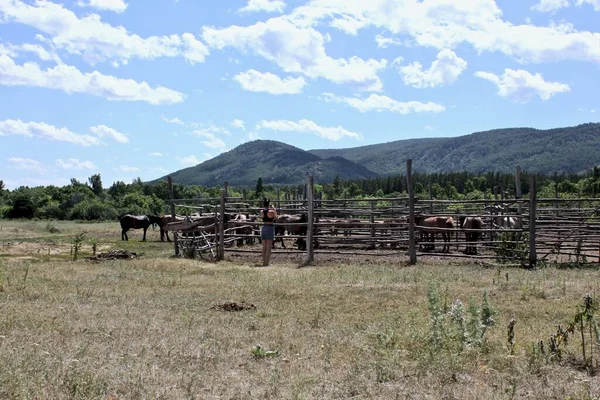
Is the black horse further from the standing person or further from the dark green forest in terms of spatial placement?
the standing person

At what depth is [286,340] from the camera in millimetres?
5957

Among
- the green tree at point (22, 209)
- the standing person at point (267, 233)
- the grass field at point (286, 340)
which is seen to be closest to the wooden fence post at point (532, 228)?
the grass field at point (286, 340)

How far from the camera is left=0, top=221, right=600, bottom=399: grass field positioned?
14.6 feet

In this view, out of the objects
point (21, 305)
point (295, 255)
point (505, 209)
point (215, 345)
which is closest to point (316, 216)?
point (295, 255)

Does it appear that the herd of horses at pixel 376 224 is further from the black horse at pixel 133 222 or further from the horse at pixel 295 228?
the black horse at pixel 133 222

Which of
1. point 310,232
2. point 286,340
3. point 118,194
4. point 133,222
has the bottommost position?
point 286,340

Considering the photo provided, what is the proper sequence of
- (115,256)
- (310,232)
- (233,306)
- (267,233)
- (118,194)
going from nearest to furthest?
(233,306) < (267,233) < (310,232) < (115,256) < (118,194)

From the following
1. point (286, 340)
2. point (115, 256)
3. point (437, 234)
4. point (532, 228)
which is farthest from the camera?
point (437, 234)

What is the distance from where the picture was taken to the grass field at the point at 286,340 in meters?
4.45

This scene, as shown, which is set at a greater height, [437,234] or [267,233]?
[267,233]

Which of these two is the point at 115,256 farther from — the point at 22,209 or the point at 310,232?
the point at 22,209

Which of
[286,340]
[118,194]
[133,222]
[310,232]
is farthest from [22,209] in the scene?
[286,340]

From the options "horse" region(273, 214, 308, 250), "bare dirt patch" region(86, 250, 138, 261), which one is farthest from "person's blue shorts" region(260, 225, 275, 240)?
"horse" region(273, 214, 308, 250)

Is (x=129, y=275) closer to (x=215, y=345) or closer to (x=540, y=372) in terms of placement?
(x=215, y=345)
